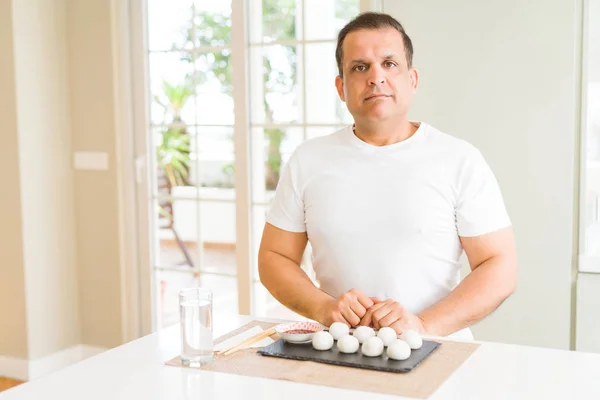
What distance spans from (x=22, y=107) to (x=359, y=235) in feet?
8.40

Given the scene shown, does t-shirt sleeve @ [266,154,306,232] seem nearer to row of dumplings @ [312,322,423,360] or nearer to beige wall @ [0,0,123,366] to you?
row of dumplings @ [312,322,423,360]

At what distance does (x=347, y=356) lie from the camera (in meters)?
1.72

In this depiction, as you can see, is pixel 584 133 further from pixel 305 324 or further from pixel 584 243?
pixel 305 324

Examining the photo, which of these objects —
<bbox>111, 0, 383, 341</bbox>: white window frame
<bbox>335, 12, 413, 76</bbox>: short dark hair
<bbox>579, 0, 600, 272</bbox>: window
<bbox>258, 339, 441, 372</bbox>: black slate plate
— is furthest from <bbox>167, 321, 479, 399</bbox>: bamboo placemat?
<bbox>111, 0, 383, 341</bbox>: white window frame

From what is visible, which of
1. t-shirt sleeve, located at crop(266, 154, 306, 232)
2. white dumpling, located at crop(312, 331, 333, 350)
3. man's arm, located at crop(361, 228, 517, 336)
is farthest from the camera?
t-shirt sleeve, located at crop(266, 154, 306, 232)

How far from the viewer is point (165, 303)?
Answer: 4758 mm

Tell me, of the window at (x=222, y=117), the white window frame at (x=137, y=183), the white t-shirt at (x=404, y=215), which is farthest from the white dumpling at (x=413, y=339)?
the white window frame at (x=137, y=183)

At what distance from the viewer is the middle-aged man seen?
2.22 m

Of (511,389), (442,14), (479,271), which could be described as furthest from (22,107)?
(511,389)

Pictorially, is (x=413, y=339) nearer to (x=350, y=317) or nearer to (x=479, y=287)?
(x=350, y=317)

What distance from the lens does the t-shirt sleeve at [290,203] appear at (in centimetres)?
239

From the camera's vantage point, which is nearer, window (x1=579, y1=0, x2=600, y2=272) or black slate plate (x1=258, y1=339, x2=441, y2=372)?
black slate plate (x1=258, y1=339, x2=441, y2=372)

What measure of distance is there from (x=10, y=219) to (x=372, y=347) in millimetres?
3064

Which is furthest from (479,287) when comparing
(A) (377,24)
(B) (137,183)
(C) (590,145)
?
(B) (137,183)
